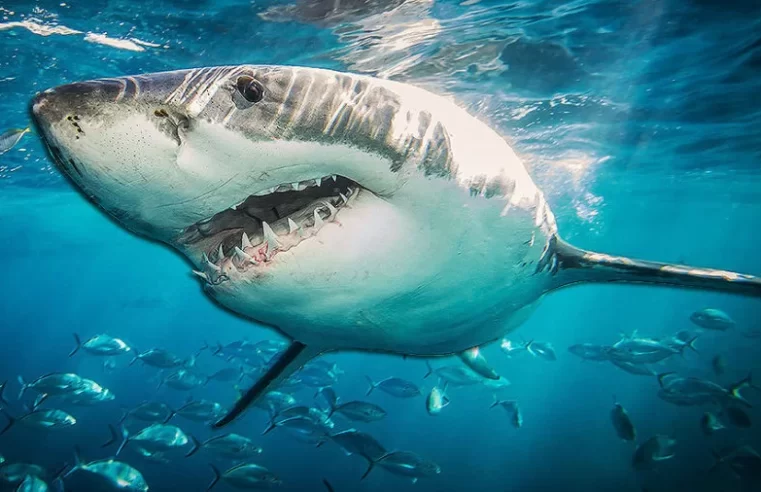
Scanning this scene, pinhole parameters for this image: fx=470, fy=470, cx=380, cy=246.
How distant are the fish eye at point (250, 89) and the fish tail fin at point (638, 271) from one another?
220 centimetres

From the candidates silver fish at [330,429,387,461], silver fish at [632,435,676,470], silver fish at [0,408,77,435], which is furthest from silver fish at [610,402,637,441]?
silver fish at [0,408,77,435]

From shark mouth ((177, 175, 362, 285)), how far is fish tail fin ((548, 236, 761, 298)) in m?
1.79

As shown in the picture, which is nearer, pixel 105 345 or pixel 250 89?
pixel 250 89

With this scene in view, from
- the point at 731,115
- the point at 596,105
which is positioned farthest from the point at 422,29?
the point at 731,115

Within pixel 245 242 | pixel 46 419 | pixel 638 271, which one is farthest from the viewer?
pixel 46 419

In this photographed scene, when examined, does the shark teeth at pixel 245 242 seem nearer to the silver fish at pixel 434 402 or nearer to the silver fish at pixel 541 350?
the silver fish at pixel 434 402

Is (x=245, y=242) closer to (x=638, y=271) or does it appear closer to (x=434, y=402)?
(x=638, y=271)

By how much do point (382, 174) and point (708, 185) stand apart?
102 ft

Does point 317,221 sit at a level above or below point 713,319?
above

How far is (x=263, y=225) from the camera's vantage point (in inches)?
69.7

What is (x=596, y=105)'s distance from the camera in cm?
1343

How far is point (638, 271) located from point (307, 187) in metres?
2.36

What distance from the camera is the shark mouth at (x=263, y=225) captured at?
1.81 metres

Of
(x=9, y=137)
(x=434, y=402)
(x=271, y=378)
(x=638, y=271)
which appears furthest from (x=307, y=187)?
(x=434, y=402)
